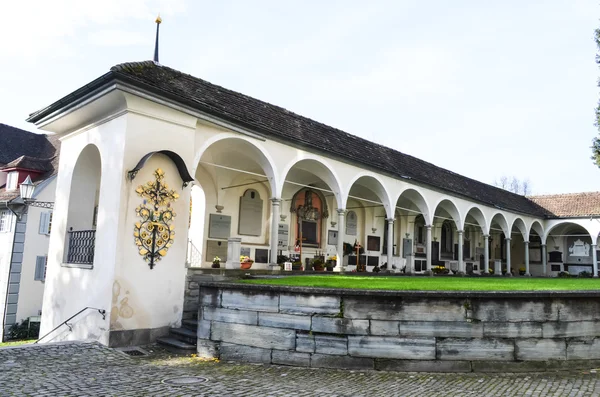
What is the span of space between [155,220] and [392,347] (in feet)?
20.0

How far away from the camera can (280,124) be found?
15.6 metres

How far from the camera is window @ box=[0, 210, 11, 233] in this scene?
2148 centimetres

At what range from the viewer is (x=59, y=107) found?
1220cm

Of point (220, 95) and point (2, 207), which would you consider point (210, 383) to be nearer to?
point (220, 95)

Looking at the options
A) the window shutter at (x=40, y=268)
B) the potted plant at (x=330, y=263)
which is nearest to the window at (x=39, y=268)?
the window shutter at (x=40, y=268)

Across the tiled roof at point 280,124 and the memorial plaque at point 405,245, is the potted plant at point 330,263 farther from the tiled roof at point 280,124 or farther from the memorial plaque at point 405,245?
the memorial plaque at point 405,245

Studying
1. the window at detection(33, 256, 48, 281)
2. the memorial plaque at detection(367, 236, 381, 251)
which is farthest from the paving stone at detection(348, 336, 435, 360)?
the window at detection(33, 256, 48, 281)

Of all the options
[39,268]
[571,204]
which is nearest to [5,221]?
[39,268]

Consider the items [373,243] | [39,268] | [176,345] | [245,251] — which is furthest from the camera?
[373,243]

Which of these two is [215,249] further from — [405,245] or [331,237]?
[405,245]

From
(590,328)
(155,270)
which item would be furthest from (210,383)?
(590,328)

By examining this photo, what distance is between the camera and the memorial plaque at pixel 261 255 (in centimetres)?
1928

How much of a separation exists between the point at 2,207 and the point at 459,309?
2090cm

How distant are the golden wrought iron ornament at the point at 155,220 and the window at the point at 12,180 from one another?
14.0 metres
